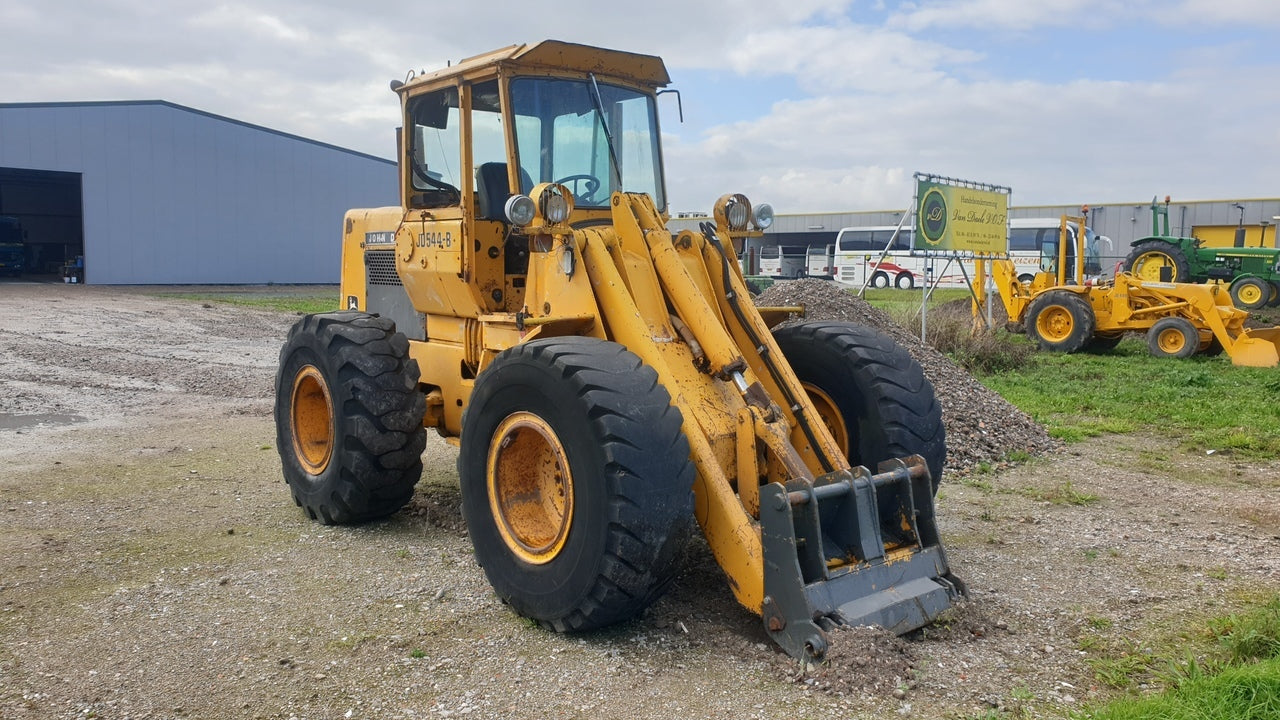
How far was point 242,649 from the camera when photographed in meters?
4.23

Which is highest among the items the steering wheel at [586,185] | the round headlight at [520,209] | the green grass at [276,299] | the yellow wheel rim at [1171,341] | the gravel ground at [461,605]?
the steering wheel at [586,185]

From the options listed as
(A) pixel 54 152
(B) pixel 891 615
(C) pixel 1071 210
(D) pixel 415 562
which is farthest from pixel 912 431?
(C) pixel 1071 210

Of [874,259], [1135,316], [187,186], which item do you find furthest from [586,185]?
[874,259]

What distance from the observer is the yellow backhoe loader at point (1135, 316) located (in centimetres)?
1512

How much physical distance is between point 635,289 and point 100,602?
3.14 metres

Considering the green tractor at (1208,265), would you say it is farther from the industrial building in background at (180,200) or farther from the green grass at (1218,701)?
the green grass at (1218,701)

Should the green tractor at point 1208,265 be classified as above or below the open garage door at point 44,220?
below

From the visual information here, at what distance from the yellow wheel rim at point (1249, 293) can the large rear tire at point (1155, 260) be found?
1977 millimetres

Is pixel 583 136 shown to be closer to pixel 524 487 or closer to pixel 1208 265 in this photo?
pixel 524 487

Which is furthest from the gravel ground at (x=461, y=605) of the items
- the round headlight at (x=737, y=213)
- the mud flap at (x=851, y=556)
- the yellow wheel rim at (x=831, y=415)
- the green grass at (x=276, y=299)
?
the green grass at (x=276, y=299)

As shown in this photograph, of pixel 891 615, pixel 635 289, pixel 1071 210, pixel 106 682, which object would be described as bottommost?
pixel 106 682

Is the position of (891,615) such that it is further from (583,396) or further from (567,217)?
(567,217)

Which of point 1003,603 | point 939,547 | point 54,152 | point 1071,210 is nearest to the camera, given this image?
point 939,547

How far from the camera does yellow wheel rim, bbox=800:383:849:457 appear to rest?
5344 mm
